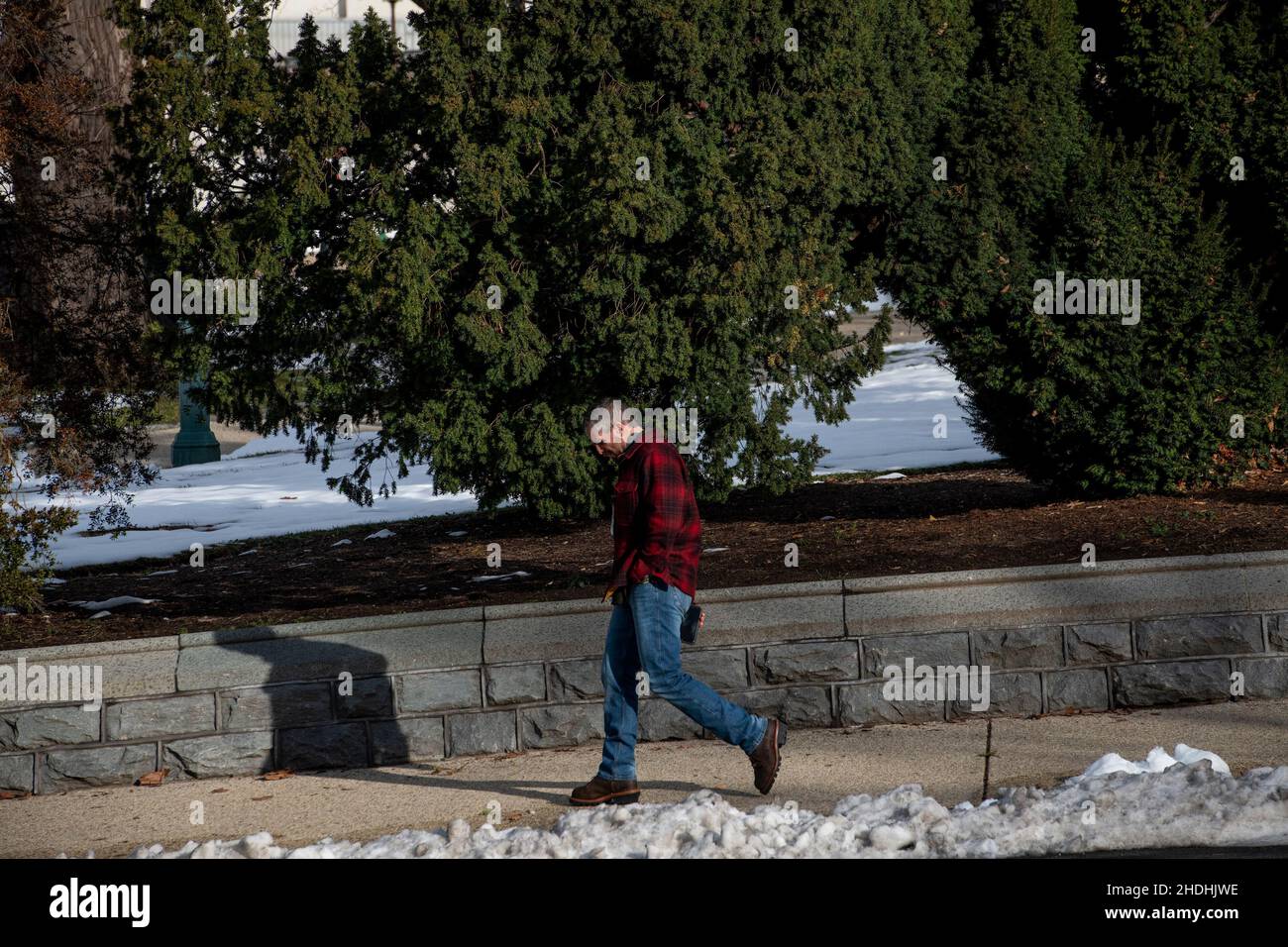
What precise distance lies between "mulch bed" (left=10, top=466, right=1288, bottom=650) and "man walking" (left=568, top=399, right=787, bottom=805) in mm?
1754

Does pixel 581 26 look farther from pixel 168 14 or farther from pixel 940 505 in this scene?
pixel 940 505

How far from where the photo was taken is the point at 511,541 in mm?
9672

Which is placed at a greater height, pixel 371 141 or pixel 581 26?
pixel 581 26

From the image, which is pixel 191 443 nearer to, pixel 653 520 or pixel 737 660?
pixel 737 660

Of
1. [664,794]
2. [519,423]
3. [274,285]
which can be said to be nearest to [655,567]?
[664,794]

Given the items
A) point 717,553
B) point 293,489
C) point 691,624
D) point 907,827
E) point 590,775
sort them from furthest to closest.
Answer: point 293,489 → point 717,553 → point 590,775 → point 691,624 → point 907,827

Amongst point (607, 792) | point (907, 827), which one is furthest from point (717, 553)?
point (907, 827)

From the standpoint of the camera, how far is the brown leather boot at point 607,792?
5352 millimetres

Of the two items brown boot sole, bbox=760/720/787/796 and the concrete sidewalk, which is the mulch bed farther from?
brown boot sole, bbox=760/720/787/796

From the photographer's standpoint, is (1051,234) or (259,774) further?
(1051,234)

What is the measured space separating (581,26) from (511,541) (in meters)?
3.47

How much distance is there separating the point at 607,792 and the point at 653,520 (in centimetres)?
106

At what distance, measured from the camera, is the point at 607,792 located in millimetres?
5367

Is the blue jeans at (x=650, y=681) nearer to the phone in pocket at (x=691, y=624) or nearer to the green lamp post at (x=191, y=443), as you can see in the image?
Answer: the phone in pocket at (x=691, y=624)
